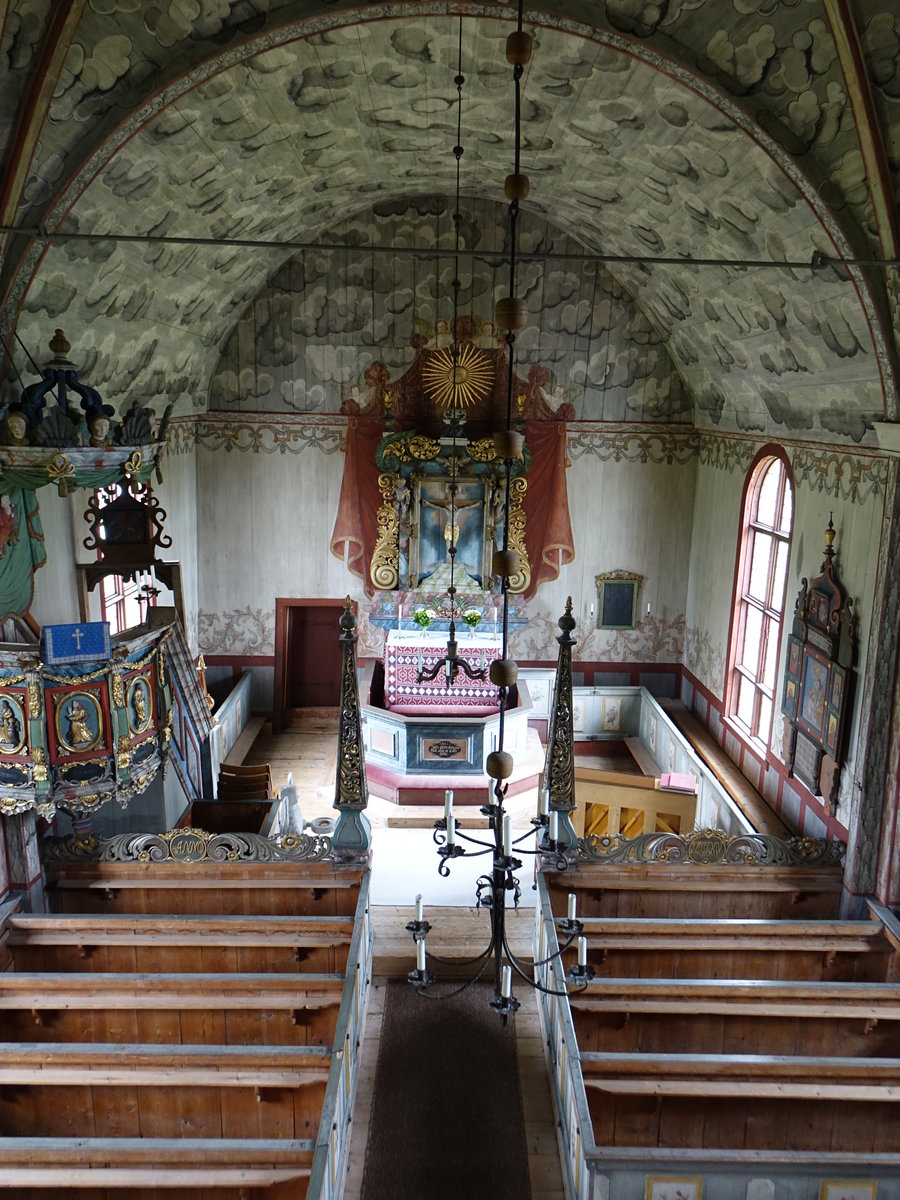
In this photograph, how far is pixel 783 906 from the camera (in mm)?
7758

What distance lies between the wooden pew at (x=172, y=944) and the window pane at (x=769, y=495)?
676cm

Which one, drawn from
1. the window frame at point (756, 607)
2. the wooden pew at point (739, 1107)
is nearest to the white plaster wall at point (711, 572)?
the window frame at point (756, 607)

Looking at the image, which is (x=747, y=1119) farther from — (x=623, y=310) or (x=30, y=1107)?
(x=623, y=310)

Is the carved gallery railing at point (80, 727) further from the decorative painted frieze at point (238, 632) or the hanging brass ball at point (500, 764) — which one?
the decorative painted frieze at point (238, 632)

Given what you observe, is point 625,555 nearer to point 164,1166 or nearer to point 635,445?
point 635,445

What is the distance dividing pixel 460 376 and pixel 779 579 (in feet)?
17.8

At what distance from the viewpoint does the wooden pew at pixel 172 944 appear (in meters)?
6.73

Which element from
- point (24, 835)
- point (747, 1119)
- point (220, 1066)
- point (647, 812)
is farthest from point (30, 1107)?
point (647, 812)

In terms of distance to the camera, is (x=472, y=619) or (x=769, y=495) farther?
(x=472, y=619)

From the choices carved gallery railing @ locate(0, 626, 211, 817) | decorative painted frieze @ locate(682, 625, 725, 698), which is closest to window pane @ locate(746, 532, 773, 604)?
decorative painted frieze @ locate(682, 625, 725, 698)

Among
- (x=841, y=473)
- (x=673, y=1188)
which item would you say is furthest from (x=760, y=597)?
(x=673, y=1188)

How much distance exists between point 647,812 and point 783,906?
2.40 m

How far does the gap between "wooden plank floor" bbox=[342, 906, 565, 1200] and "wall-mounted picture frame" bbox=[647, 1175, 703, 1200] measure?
1011 mm

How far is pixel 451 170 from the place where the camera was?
10.5 metres
